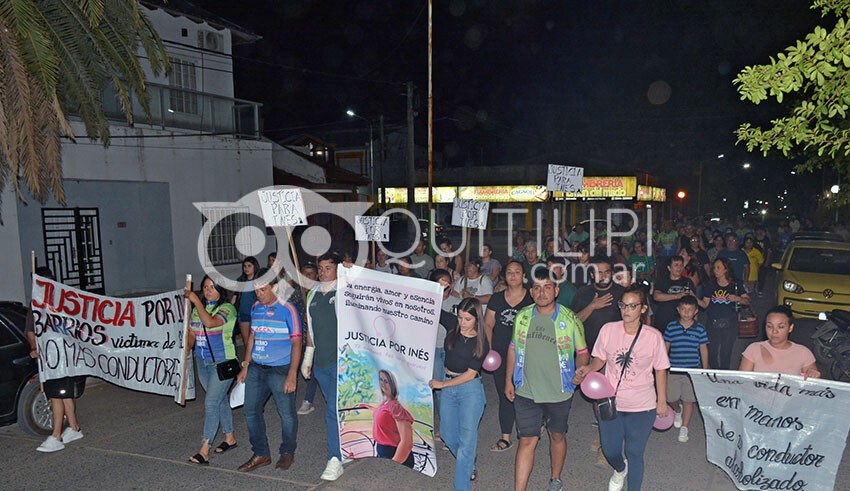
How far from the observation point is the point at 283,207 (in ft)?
25.2

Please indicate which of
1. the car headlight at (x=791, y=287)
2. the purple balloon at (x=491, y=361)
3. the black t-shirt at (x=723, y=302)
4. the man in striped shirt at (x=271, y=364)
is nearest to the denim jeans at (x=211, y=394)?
the man in striped shirt at (x=271, y=364)

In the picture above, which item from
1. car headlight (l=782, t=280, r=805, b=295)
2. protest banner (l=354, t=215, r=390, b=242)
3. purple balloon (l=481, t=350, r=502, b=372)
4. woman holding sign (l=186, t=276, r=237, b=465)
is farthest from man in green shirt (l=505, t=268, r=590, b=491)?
car headlight (l=782, t=280, r=805, b=295)

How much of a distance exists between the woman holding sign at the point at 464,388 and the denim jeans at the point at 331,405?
1.09 m

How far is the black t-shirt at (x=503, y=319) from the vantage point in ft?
19.4

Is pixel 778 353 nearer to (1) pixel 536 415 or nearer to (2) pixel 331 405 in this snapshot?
(1) pixel 536 415

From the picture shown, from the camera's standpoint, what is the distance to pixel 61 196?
917 cm

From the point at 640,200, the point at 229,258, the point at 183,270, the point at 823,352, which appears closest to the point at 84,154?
the point at 183,270

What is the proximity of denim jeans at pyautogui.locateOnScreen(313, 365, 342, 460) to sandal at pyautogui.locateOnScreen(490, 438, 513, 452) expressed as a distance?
1559mm

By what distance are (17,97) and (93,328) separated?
11.3 feet

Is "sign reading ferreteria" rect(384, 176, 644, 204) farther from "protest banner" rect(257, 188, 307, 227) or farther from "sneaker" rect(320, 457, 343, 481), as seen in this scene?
"sneaker" rect(320, 457, 343, 481)

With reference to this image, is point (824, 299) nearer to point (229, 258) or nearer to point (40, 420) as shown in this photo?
point (40, 420)

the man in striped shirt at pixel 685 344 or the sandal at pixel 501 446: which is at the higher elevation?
the man in striped shirt at pixel 685 344

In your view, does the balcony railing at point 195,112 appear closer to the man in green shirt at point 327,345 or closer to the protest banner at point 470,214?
the protest banner at point 470,214

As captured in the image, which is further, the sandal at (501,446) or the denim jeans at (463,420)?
the sandal at (501,446)
